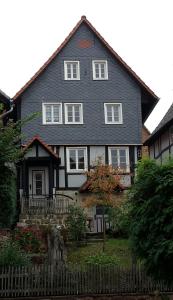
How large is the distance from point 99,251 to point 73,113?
12411 mm

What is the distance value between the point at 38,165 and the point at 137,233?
20.2 meters

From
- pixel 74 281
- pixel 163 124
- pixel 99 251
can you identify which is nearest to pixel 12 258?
pixel 74 281

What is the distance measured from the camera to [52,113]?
34875 mm

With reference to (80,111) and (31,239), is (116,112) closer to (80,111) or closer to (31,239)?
(80,111)

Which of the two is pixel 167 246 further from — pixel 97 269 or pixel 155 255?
pixel 97 269

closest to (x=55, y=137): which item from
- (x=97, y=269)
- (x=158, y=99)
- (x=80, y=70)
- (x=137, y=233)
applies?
(x=80, y=70)

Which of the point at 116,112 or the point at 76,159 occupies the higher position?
the point at 116,112

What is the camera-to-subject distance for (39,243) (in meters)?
25.0

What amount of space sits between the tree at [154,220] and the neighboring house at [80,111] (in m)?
18.6

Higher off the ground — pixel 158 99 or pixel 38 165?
pixel 158 99

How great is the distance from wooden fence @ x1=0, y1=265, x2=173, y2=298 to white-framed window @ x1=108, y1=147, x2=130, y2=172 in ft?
49.8

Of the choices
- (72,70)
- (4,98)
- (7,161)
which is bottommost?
(7,161)

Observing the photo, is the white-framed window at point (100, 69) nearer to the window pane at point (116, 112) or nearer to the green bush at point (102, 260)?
the window pane at point (116, 112)

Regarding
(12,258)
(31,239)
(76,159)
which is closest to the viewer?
(12,258)
